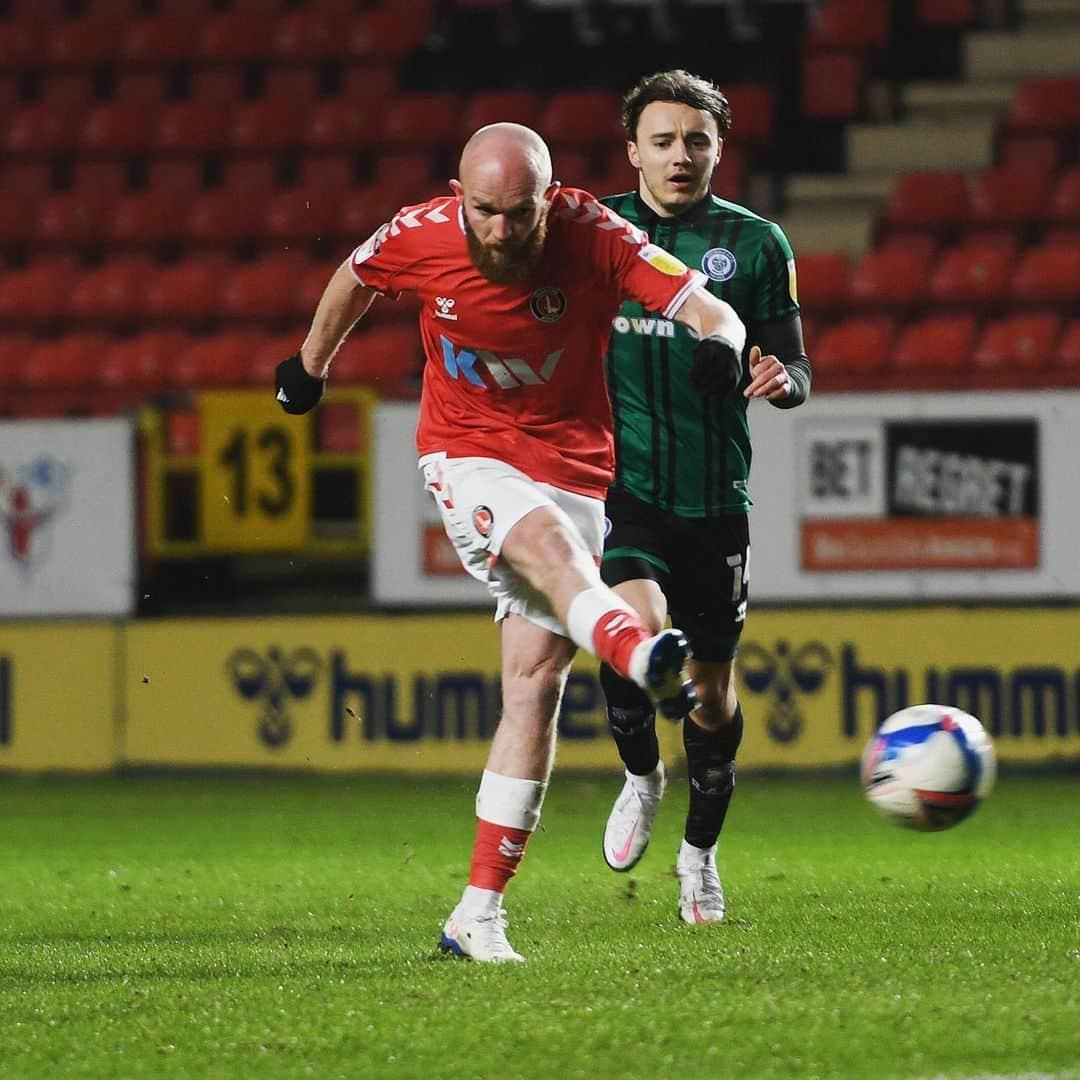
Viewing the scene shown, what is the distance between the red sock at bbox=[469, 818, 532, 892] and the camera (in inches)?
179

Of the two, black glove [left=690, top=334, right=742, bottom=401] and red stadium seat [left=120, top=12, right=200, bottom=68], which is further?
red stadium seat [left=120, top=12, right=200, bottom=68]

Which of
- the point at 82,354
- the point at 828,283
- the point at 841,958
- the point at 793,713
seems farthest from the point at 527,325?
the point at 82,354

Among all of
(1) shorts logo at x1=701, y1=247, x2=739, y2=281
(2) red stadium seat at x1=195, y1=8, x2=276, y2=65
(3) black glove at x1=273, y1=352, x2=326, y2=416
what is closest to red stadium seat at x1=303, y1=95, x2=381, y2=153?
(2) red stadium seat at x1=195, y1=8, x2=276, y2=65

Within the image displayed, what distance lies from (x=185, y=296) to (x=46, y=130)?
2.23 metres

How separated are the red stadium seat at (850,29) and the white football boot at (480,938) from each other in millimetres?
10337

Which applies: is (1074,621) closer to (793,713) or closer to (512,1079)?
(793,713)

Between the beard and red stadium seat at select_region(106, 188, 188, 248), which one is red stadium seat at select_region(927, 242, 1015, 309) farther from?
the beard

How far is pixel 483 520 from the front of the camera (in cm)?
459

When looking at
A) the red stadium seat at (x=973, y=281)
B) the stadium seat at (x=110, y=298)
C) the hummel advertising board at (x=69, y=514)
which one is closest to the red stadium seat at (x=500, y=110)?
the stadium seat at (x=110, y=298)

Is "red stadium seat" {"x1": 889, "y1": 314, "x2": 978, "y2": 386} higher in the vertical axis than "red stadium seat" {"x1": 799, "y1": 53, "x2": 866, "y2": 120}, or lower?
lower

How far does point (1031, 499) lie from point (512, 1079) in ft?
22.1

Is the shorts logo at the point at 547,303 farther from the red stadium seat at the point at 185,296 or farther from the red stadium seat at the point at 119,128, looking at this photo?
the red stadium seat at the point at 119,128

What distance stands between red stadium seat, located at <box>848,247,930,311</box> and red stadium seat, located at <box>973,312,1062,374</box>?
0.73m

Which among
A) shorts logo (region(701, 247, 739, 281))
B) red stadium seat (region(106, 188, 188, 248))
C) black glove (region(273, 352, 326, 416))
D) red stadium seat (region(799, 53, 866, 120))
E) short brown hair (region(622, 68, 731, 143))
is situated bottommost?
black glove (region(273, 352, 326, 416))
